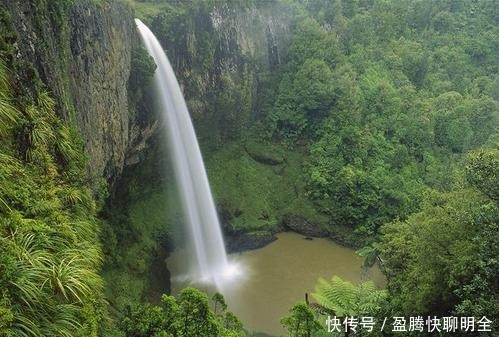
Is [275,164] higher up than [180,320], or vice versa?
[180,320]

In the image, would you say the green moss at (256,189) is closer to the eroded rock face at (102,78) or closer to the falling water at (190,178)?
the falling water at (190,178)

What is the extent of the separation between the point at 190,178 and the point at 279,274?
662 cm

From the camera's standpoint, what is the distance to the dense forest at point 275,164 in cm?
686

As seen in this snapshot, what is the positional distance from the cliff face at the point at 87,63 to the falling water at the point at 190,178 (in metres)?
2.39

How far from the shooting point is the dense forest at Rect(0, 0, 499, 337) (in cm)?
686

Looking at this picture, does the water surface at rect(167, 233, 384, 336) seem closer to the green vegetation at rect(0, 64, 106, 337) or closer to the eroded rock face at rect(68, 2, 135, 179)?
the eroded rock face at rect(68, 2, 135, 179)

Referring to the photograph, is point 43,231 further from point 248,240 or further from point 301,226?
point 301,226

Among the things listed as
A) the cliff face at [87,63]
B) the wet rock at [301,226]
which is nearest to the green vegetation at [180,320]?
the cliff face at [87,63]

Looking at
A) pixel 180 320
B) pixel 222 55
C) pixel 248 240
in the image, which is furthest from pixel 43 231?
pixel 222 55

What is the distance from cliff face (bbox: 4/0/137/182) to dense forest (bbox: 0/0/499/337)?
0.37 feet

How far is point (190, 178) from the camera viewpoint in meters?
23.8

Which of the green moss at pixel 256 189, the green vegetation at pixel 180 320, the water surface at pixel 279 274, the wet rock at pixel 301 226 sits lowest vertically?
the water surface at pixel 279 274

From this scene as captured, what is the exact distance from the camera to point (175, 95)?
23328 mm

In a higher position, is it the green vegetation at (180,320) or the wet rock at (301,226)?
the green vegetation at (180,320)
